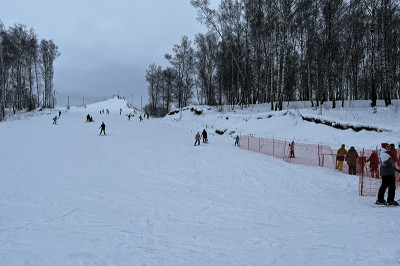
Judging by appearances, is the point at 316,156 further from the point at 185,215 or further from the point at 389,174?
the point at 185,215

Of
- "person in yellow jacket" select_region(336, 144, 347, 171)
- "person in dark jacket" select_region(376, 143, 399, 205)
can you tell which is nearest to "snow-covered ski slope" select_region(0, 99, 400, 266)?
"person in dark jacket" select_region(376, 143, 399, 205)

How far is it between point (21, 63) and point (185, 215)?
140 feet

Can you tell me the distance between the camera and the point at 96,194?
716 cm

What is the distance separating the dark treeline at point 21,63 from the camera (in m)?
30.4

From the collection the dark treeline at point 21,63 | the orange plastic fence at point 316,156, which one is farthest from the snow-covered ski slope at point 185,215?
the dark treeline at point 21,63

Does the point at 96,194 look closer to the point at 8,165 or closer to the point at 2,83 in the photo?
the point at 8,165

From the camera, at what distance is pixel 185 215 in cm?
561

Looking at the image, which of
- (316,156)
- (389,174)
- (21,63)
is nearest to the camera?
(389,174)

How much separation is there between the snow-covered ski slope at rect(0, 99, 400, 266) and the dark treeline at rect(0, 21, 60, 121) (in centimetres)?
2656

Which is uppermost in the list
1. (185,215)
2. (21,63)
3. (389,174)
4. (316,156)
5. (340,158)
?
(21,63)

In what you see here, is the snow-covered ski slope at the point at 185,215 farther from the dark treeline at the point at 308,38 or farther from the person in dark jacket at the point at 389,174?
the dark treeline at the point at 308,38

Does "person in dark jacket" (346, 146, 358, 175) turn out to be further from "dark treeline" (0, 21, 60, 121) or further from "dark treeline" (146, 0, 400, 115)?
"dark treeline" (0, 21, 60, 121)

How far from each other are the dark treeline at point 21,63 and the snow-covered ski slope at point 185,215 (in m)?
26.6

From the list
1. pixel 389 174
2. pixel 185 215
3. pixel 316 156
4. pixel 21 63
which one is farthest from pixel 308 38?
pixel 21 63
